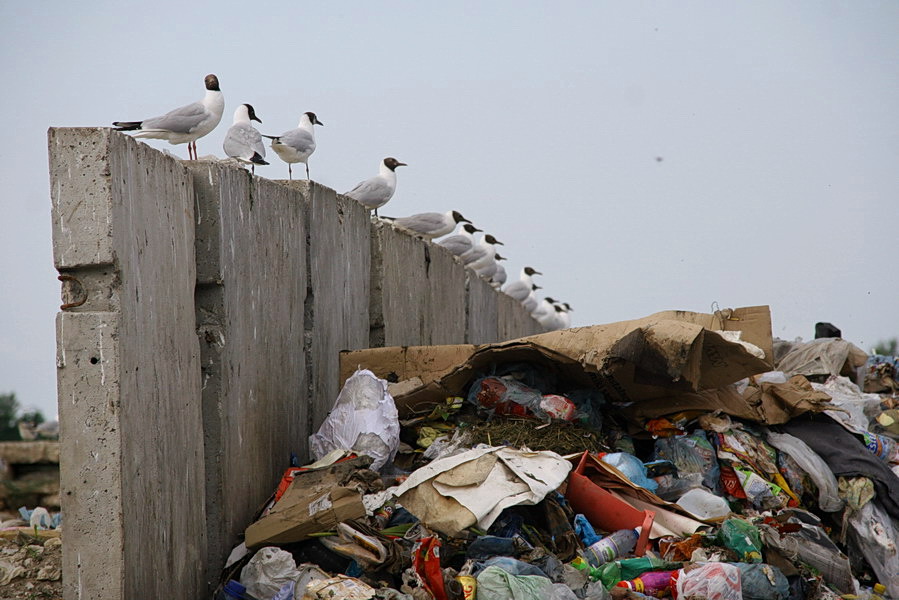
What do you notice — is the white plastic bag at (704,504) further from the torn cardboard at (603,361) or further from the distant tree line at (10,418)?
the distant tree line at (10,418)

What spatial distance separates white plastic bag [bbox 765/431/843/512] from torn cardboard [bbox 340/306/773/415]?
1.77ft

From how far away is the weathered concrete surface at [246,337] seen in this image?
4.56m

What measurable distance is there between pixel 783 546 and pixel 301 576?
234cm

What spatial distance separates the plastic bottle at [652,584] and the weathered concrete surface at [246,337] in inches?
74.0

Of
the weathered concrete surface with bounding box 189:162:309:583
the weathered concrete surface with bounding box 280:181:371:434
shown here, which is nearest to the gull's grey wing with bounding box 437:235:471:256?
the weathered concrete surface with bounding box 280:181:371:434

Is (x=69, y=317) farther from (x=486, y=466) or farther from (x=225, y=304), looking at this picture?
(x=486, y=466)

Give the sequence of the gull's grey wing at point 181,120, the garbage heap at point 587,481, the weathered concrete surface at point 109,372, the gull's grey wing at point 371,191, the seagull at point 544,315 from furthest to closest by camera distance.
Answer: the seagull at point 544,315 < the gull's grey wing at point 371,191 < the gull's grey wing at point 181,120 < the garbage heap at point 587,481 < the weathered concrete surface at point 109,372

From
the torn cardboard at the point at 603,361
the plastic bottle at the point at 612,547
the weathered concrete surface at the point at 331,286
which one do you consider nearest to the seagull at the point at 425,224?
the weathered concrete surface at the point at 331,286

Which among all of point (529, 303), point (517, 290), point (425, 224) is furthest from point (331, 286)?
point (529, 303)

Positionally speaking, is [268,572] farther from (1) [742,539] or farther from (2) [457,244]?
(2) [457,244]

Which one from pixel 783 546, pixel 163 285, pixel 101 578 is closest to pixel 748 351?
pixel 783 546

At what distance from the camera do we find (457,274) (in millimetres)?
11961

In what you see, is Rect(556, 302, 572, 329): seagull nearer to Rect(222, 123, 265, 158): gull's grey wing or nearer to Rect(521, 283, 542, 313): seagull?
Rect(521, 283, 542, 313): seagull

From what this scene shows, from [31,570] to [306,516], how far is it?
1600 millimetres
